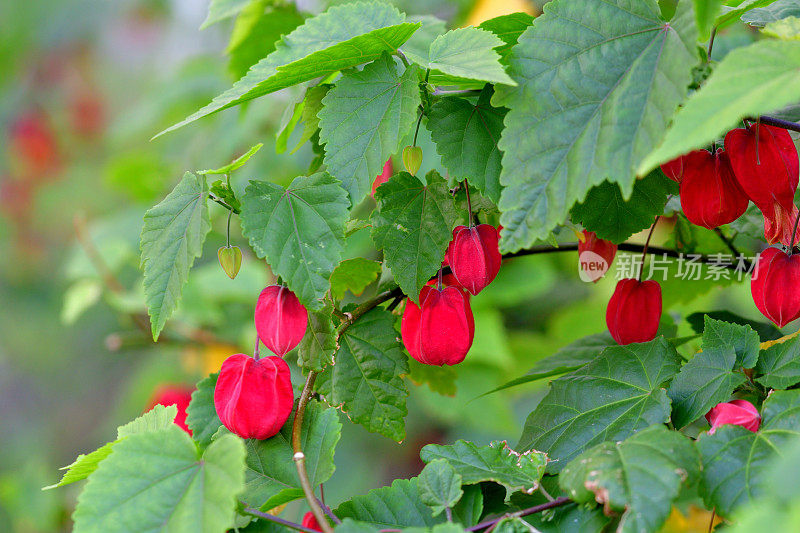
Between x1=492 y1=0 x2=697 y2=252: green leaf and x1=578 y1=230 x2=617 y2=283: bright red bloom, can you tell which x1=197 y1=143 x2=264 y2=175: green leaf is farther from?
x1=578 y1=230 x2=617 y2=283: bright red bloom

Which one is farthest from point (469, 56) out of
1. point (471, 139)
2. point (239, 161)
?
point (239, 161)

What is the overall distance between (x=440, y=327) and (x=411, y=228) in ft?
0.27

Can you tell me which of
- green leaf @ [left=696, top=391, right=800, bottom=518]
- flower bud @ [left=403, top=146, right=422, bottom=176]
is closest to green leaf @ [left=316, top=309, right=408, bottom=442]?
flower bud @ [left=403, top=146, right=422, bottom=176]

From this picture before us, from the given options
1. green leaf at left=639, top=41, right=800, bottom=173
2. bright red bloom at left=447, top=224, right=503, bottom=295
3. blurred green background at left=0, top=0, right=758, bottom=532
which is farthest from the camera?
blurred green background at left=0, top=0, right=758, bottom=532

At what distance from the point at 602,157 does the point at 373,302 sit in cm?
26

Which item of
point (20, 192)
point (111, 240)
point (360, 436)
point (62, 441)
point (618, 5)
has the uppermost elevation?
point (618, 5)

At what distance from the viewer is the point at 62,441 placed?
273 cm

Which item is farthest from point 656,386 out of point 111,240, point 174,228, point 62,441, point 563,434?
point 62,441

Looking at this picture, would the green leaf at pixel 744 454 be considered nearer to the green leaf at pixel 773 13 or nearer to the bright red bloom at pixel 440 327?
the bright red bloom at pixel 440 327

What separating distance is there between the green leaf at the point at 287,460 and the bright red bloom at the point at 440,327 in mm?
87

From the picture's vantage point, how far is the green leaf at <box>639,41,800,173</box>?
344mm

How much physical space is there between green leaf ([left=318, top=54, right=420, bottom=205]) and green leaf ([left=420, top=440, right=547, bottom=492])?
0.61 feet

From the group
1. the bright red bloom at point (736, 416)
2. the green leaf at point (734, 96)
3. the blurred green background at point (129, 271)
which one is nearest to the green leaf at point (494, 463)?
the bright red bloom at point (736, 416)

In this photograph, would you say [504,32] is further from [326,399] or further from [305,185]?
[326,399]
